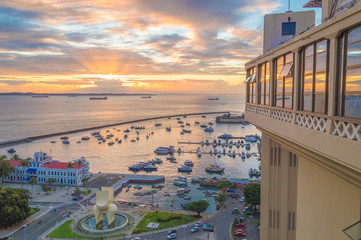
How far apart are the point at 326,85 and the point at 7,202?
23.2 m

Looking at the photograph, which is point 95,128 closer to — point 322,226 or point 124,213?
point 124,213

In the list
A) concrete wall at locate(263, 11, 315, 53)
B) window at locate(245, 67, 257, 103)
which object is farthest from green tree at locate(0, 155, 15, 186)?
concrete wall at locate(263, 11, 315, 53)

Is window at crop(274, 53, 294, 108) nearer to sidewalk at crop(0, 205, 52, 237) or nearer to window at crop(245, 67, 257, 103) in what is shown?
window at crop(245, 67, 257, 103)

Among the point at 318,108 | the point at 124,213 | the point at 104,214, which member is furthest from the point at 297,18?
the point at 124,213

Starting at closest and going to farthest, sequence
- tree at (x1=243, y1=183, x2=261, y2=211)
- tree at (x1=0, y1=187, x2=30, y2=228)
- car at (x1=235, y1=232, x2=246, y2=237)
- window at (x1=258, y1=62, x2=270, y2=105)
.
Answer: window at (x1=258, y1=62, x2=270, y2=105) → car at (x1=235, y1=232, x2=246, y2=237) → tree at (x1=0, y1=187, x2=30, y2=228) → tree at (x1=243, y1=183, x2=261, y2=211)

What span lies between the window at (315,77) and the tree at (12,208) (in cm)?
2209

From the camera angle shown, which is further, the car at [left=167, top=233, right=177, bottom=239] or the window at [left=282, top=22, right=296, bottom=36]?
the car at [left=167, top=233, right=177, bottom=239]

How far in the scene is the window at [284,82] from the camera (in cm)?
523

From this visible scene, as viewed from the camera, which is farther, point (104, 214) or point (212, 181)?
point (212, 181)

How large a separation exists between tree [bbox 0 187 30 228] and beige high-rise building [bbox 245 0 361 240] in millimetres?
20414

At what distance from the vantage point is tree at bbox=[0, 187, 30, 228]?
792 inches

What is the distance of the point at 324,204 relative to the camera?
452 cm

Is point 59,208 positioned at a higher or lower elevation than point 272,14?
lower

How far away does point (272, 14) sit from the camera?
8.90 m
